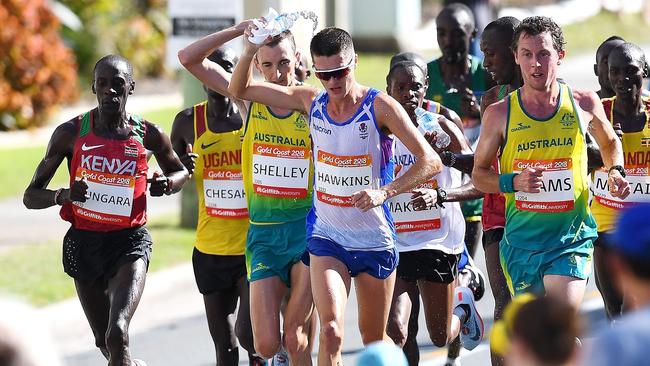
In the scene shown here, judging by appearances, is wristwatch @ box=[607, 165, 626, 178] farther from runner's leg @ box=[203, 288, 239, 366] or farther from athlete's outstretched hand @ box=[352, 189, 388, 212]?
runner's leg @ box=[203, 288, 239, 366]

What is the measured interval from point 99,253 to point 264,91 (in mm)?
1355

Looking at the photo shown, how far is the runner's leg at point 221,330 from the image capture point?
898cm

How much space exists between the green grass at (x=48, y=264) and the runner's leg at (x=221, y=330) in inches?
108

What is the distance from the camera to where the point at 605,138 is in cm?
801

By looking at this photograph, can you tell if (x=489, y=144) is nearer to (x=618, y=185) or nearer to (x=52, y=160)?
(x=618, y=185)

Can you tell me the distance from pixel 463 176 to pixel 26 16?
13275 mm

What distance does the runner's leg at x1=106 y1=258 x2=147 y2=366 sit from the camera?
8125 millimetres

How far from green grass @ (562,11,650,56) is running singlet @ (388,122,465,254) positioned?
28.0m

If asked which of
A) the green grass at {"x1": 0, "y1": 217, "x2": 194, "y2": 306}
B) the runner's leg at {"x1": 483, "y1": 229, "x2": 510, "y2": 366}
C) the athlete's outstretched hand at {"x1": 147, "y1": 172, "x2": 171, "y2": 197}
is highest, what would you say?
the athlete's outstretched hand at {"x1": 147, "y1": 172, "x2": 171, "y2": 197}

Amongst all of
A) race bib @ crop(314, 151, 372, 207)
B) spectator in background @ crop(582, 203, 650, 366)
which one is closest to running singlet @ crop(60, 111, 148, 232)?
race bib @ crop(314, 151, 372, 207)

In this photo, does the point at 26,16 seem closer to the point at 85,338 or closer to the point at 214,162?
the point at 85,338

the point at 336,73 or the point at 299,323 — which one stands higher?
the point at 336,73

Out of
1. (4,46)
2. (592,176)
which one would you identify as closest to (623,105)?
(592,176)

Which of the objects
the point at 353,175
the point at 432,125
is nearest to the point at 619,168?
the point at 432,125
